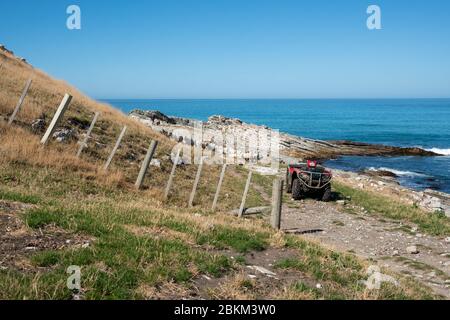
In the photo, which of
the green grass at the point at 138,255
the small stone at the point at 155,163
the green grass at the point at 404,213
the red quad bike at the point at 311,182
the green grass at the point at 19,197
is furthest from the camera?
the red quad bike at the point at 311,182

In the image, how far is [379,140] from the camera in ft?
265

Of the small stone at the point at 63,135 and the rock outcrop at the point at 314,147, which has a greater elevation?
the small stone at the point at 63,135

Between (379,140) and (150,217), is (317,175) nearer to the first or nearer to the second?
(150,217)

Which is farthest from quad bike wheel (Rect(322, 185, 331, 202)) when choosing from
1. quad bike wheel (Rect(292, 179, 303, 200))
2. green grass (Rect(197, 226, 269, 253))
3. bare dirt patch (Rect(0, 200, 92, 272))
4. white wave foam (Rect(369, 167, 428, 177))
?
white wave foam (Rect(369, 167, 428, 177))

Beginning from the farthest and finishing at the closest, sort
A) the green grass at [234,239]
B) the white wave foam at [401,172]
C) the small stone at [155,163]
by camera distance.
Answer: the white wave foam at [401,172] < the small stone at [155,163] < the green grass at [234,239]

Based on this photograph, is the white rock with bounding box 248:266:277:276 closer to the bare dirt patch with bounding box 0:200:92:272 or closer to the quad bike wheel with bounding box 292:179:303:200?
the bare dirt patch with bounding box 0:200:92:272

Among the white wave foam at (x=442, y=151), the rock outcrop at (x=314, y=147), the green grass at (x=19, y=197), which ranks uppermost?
the green grass at (x=19, y=197)

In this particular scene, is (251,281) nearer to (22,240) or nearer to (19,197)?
(22,240)

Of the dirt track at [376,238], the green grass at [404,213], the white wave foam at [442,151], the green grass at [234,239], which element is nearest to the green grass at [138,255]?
the green grass at [234,239]

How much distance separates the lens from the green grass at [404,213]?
1712cm

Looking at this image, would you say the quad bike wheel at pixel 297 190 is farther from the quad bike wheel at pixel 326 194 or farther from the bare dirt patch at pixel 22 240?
the bare dirt patch at pixel 22 240

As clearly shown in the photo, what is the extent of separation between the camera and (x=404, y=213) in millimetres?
19531

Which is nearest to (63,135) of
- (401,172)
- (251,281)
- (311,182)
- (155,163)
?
(155,163)
